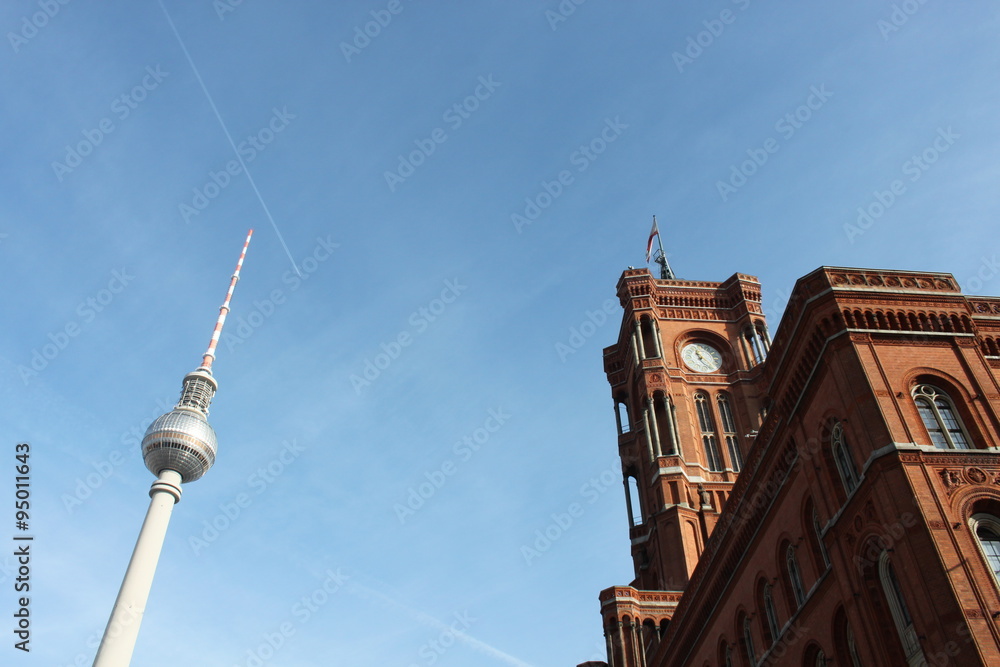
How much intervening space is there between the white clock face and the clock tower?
8 cm

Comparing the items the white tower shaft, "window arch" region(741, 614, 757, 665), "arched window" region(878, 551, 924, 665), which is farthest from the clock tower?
the white tower shaft

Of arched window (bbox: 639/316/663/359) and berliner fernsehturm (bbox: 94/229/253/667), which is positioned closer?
berliner fernsehturm (bbox: 94/229/253/667)

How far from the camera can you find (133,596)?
63.1m

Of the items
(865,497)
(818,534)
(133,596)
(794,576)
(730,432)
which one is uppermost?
(730,432)

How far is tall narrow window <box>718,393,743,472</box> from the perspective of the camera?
60.3m

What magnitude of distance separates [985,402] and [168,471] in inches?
2703

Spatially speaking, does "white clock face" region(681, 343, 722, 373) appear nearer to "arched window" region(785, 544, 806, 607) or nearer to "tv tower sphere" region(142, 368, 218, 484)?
"arched window" region(785, 544, 806, 607)

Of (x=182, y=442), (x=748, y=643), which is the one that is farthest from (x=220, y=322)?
(x=748, y=643)

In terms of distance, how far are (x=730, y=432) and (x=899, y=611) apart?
1579 inches

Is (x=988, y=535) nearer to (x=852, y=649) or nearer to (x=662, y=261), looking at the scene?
(x=852, y=649)

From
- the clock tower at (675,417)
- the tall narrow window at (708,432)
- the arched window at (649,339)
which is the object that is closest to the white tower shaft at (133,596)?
the clock tower at (675,417)

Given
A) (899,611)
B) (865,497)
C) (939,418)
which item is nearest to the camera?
(899,611)

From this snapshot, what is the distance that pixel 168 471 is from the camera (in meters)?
76.8

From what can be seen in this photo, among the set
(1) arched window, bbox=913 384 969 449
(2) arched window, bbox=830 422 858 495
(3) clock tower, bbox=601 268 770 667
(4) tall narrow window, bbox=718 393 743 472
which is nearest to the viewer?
(1) arched window, bbox=913 384 969 449
